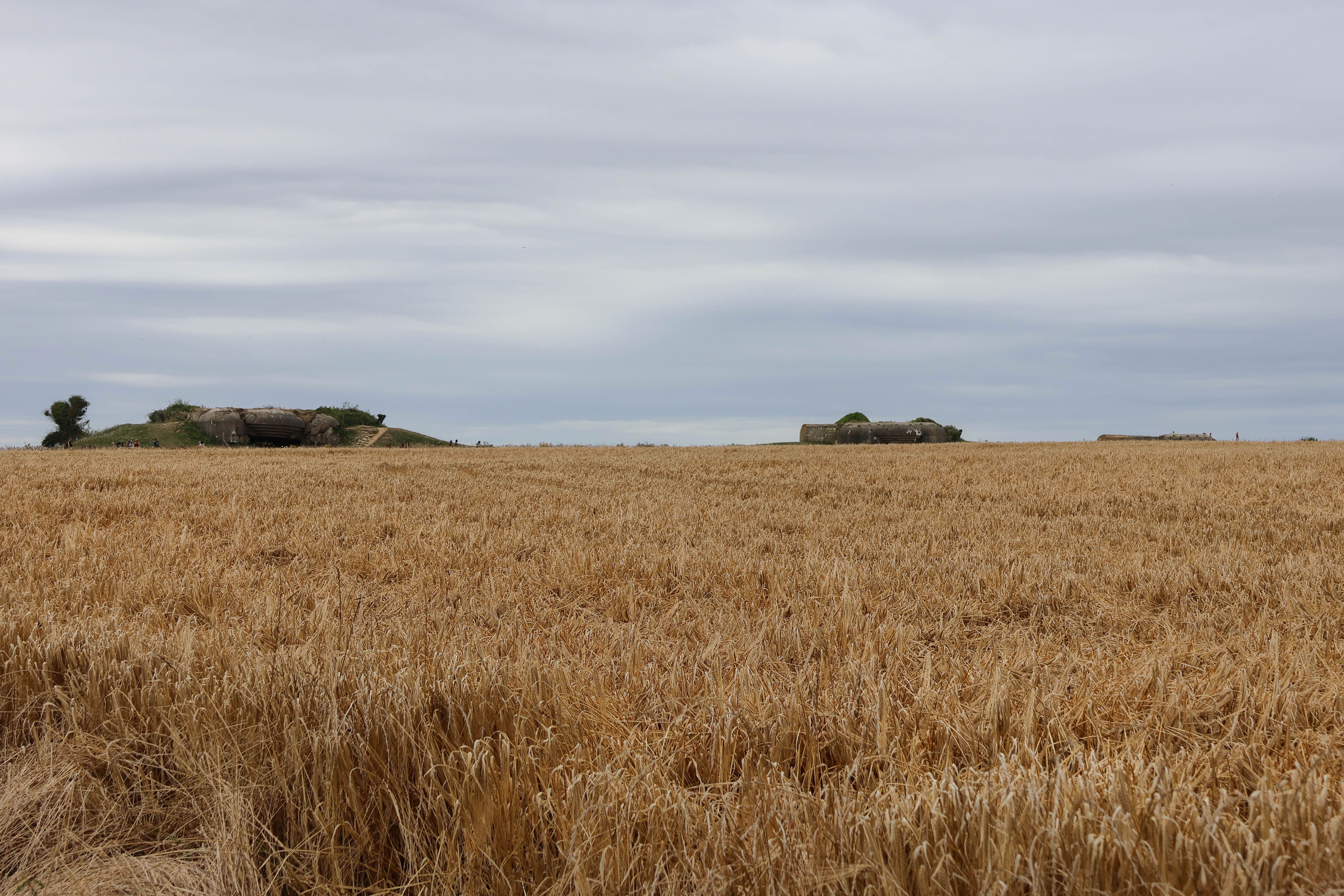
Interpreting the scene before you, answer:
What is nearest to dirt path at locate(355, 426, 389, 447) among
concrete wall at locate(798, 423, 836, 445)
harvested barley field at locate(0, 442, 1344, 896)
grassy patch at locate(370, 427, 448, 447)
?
grassy patch at locate(370, 427, 448, 447)

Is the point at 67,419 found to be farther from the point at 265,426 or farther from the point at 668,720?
the point at 668,720

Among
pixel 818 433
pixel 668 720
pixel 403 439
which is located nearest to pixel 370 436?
pixel 403 439

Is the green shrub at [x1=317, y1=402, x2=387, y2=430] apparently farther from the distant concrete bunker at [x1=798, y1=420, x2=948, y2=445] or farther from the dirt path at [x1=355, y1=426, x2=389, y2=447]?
the distant concrete bunker at [x1=798, y1=420, x2=948, y2=445]

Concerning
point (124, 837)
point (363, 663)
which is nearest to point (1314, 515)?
point (363, 663)

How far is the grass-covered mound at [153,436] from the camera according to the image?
27.7m

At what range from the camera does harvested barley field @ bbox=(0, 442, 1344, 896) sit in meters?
1.59

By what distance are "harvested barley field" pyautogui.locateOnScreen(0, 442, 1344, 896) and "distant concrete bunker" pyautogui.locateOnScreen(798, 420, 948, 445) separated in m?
29.5

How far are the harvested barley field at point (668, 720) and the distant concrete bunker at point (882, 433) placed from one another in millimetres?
29475

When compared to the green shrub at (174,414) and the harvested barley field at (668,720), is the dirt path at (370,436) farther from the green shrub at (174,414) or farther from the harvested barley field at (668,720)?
the harvested barley field at (668,720)

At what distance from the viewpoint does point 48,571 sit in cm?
528

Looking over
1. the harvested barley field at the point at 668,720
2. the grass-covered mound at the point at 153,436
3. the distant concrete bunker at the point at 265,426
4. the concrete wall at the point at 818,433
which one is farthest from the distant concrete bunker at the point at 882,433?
the harvested barley field at the point at 668,720

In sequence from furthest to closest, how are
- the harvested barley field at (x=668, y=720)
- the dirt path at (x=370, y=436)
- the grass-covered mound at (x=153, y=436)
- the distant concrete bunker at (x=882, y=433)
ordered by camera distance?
the distant concrete bunker at (x=882, y=433), the dirt path at (x=370, y=436), the grass-covered mound at (x=153, y=436), the harvested barley field at (x=668, y=720)

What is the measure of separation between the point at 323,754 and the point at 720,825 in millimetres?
1206

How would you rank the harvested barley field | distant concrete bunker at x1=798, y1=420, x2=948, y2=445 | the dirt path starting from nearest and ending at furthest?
the harvested barley field < the dirt path < distant concrete bunker at x1=798, y1=420, x2=948, y2=445
